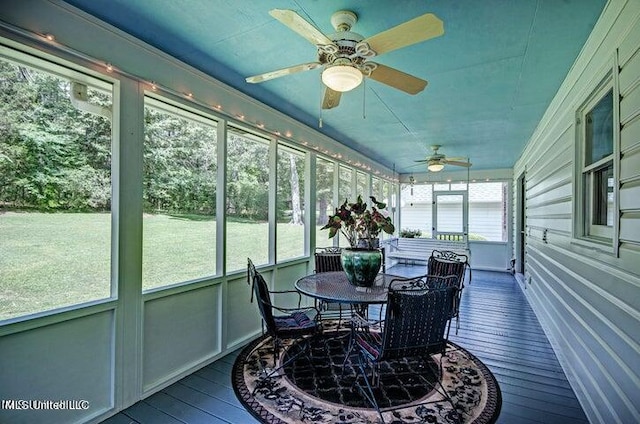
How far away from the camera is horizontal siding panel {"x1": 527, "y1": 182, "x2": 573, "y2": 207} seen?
2.91 meters

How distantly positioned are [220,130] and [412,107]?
7.44 feet

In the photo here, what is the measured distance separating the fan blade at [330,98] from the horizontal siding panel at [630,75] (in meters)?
1.71

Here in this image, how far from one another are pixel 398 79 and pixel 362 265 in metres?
1.56

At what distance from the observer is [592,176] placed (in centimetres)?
246

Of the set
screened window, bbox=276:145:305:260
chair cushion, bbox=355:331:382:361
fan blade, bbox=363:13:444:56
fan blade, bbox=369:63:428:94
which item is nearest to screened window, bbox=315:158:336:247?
screened window, bbox=276:145:305:260

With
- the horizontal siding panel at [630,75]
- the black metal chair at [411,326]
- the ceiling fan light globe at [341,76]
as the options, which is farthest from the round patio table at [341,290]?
the horizontal siding panel at [630,75]

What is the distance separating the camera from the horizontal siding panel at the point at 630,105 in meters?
1.60

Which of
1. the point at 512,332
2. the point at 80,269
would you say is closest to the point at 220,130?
the point at 80,269

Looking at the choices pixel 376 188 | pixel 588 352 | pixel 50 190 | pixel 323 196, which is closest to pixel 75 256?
pixel 50 190

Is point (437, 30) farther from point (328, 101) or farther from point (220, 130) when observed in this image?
point (220, 130)

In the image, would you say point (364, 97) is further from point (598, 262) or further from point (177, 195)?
point (598, 262)

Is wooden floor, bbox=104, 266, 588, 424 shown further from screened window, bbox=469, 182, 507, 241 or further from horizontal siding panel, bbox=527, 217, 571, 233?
screened window, bbox=469, 182, 507, 241

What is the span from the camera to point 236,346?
324 cm

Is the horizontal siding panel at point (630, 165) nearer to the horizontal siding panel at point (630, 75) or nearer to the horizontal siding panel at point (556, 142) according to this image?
the horizontal siding panel at point (630, 75)
